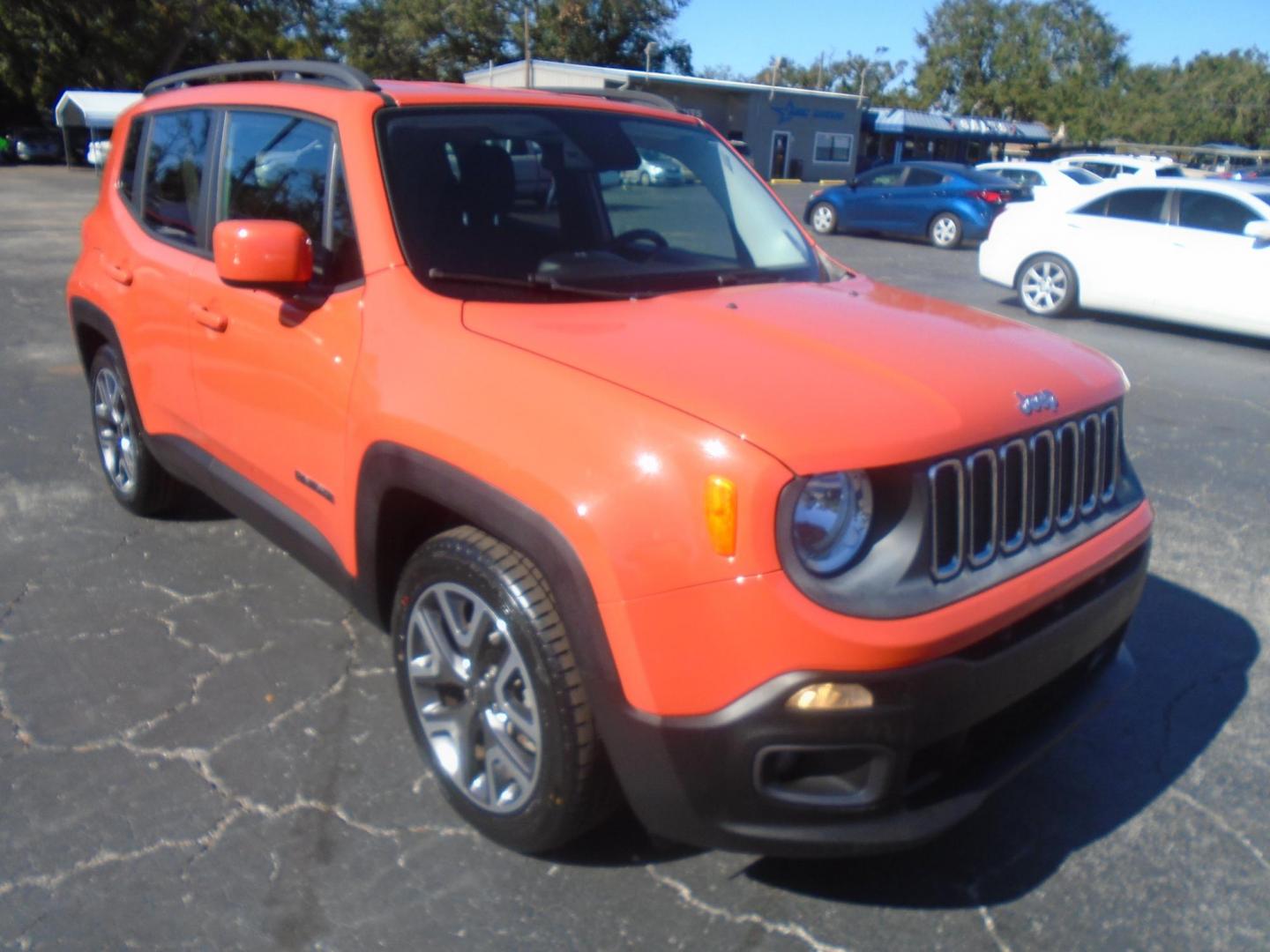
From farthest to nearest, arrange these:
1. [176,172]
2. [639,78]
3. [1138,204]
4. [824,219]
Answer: [639,78] → [824,219] → [1138,204] → [176,172]

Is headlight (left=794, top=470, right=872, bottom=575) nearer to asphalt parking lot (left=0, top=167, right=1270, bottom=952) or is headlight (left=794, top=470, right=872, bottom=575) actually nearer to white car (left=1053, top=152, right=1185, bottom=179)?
asphalt parking lot (left=0, top=167, right=1270, bottom=952)

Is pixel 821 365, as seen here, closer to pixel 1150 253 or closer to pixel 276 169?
pixel 276 169

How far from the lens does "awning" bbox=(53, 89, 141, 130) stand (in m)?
38.2

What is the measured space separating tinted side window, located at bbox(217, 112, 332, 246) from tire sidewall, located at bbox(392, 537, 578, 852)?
45.5 inches

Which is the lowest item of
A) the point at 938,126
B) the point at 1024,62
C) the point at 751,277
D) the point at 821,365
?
the point at 821,365

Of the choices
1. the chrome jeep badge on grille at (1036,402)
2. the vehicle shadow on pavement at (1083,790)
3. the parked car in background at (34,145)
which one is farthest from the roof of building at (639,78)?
the chrome jeep badge on grille at (1036,402)

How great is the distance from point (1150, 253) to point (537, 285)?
9304 mm

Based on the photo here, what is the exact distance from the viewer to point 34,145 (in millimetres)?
43375

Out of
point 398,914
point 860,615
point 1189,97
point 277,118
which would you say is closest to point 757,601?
point 860,615

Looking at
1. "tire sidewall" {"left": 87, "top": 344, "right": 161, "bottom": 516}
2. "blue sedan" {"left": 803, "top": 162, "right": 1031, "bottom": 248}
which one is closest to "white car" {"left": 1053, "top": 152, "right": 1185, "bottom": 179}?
"blue sedan" {"left": 803, "top": 162, "right": 1031, "bottom": 248}

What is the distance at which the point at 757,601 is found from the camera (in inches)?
81.4

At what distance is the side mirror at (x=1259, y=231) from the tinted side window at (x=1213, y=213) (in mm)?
340

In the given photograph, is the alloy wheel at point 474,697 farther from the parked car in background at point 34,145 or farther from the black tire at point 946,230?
the parked car in background at point 34,145

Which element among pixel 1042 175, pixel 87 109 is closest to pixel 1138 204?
pixel 1042 175
